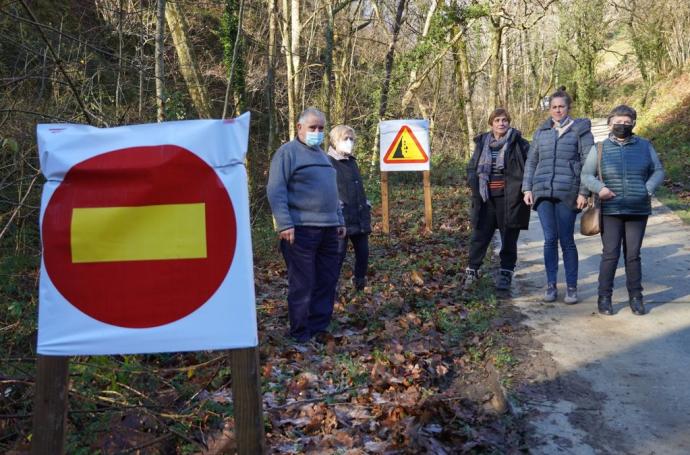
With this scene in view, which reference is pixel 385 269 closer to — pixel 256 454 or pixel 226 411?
pixel 226 411

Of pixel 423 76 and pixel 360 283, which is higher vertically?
pixel 423 76

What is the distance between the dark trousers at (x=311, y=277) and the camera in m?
5.56

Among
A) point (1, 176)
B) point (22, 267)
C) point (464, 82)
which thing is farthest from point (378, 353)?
point (464, 82)

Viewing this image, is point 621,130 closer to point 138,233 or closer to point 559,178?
point 559,178

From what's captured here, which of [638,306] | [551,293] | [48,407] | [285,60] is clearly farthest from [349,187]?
[285,60]

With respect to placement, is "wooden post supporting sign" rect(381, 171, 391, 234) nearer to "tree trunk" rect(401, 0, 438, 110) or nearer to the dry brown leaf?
the dry brown leaf

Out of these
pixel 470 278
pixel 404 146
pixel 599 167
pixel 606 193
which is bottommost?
pixel 470 278

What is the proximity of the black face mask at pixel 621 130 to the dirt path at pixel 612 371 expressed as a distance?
1.78m

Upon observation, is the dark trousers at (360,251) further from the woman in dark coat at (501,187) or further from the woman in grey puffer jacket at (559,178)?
the woman in grey puffer jacket at (559,178)

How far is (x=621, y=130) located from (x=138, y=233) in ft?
16.8

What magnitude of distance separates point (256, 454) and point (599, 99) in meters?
49.0

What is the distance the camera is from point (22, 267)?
678 centimetres

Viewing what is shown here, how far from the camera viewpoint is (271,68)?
1364 centimetres

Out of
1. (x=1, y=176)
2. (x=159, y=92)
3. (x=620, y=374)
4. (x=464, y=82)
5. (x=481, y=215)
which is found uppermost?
(x=464, y=82)
